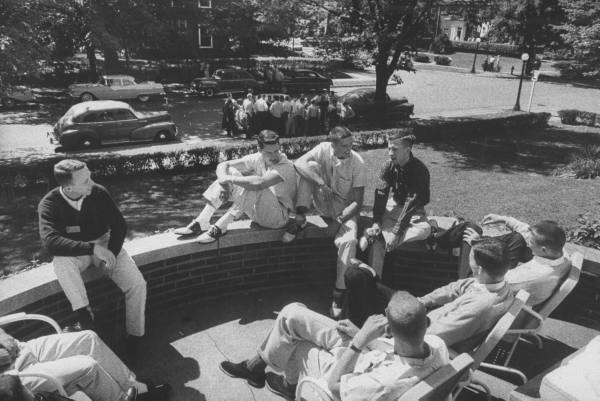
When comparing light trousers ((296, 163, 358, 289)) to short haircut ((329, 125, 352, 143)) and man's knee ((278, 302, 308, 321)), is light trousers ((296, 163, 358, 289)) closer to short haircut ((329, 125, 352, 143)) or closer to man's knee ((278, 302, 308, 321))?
short haircut ((329, 125, 352, 143))

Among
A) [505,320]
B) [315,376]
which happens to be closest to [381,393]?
[315,376]

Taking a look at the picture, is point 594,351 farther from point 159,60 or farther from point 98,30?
point 159,60

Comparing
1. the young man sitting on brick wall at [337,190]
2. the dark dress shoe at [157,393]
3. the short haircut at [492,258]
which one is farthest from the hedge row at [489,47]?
the dark dress shoe at [157,393]

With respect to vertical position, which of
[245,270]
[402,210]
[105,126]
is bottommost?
[105,126]

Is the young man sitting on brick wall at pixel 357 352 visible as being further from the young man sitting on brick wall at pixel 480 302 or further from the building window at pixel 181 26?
the building window at pixel 181 26

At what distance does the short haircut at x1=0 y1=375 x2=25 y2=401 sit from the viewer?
2.60 meters

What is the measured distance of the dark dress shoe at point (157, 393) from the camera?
3.87 meters

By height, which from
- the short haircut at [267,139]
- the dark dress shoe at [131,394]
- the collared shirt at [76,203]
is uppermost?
the short haircut at [267,139]

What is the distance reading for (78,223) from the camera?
4379mm

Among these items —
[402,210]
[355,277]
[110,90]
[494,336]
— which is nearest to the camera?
[494,336]

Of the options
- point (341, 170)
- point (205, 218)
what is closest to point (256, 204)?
point (205, 218)

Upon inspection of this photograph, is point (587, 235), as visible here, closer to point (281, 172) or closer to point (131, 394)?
point (281, 172)

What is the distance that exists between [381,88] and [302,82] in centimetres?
919

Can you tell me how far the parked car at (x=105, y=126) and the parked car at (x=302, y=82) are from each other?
1240 cm
